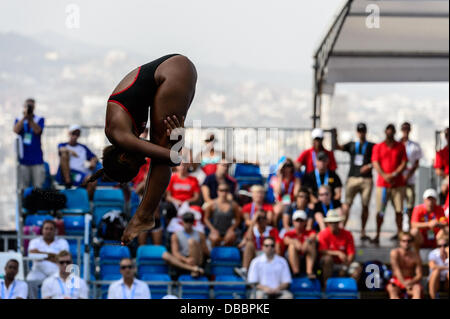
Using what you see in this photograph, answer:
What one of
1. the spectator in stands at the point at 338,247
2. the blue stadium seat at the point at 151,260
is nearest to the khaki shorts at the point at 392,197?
the spectator in stands at the point at 338,247

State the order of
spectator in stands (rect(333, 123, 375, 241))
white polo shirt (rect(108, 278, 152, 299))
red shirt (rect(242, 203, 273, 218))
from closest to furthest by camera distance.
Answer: white polo shirt (rect(108, 278, 152, 299)), red shirt (rect(242, 203, 273, 218)), spectator in stands (rect(333, 123, 375, 241))

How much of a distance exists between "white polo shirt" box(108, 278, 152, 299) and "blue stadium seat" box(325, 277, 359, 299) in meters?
2.19

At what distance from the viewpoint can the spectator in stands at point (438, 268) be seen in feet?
36.0

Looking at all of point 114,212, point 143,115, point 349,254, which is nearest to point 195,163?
point 114,212

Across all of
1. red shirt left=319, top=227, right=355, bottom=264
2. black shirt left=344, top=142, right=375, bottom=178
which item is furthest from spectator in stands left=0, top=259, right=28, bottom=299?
black shirt left=344, top=142, right=375, bottom=178

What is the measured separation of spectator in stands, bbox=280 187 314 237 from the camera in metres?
11.1

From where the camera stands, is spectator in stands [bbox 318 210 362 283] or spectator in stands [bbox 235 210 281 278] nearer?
spectator in stands [bbox 235 210 281 278]

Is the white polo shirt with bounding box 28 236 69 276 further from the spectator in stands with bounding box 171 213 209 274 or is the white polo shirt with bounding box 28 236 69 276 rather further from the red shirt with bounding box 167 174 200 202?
the red shirt with bounding box 167 174 200 202

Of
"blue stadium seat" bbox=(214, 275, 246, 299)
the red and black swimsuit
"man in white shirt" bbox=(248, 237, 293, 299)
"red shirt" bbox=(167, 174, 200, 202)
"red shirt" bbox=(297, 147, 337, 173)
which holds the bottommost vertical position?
"blue stadium seat" bbox=(214, 275, 246, 299)

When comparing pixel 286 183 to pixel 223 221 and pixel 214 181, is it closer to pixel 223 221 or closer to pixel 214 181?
pixel 214 181

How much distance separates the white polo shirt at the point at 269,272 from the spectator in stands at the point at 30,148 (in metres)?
3.15

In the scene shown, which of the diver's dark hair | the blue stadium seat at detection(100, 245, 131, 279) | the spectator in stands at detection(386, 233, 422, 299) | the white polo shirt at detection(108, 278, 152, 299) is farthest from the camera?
the spectator in stands at detection(386, 233, 422, 299)

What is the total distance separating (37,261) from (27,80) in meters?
27.7

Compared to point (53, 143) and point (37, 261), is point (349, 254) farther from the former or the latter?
point (53, 143)
